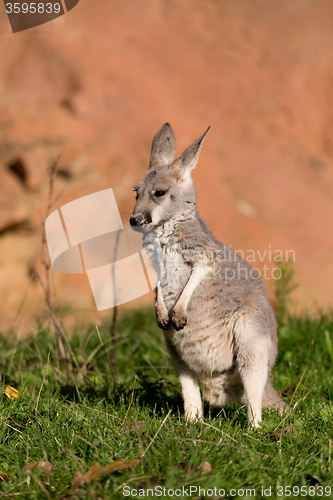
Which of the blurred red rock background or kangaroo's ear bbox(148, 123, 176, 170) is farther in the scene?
the blurred red rock background

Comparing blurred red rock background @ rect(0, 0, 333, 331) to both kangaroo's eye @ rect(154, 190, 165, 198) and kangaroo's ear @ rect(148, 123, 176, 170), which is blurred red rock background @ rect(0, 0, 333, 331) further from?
kangaroo's eye @ rect(154, 190, 165, 198)

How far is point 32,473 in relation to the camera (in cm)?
201

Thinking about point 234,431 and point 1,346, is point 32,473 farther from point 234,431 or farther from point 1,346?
point 1,346

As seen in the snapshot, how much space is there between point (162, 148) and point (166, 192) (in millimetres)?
457

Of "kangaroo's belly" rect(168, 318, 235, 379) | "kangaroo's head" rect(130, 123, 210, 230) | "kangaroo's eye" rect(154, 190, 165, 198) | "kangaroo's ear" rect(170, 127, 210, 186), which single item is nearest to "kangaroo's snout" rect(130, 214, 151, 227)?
"kangaroo's head" rect(130, 123, 210, 230)

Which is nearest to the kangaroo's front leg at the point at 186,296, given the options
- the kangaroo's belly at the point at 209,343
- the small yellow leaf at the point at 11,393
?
the kangaroo's belly at the point at 209,343

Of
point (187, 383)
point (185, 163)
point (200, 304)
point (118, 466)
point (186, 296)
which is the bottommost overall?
point (187, 383)

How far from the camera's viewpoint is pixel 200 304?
2.89m

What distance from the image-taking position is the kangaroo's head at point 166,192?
113 inches

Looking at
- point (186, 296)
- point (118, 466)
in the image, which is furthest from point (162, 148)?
point (118, 466)

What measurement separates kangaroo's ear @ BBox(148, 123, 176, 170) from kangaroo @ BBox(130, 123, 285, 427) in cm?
18

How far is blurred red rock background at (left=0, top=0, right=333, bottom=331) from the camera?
21.3ft

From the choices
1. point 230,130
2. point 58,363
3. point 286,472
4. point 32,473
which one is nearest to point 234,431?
point 286,472

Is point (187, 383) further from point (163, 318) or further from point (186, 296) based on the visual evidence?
point (186, 296)
